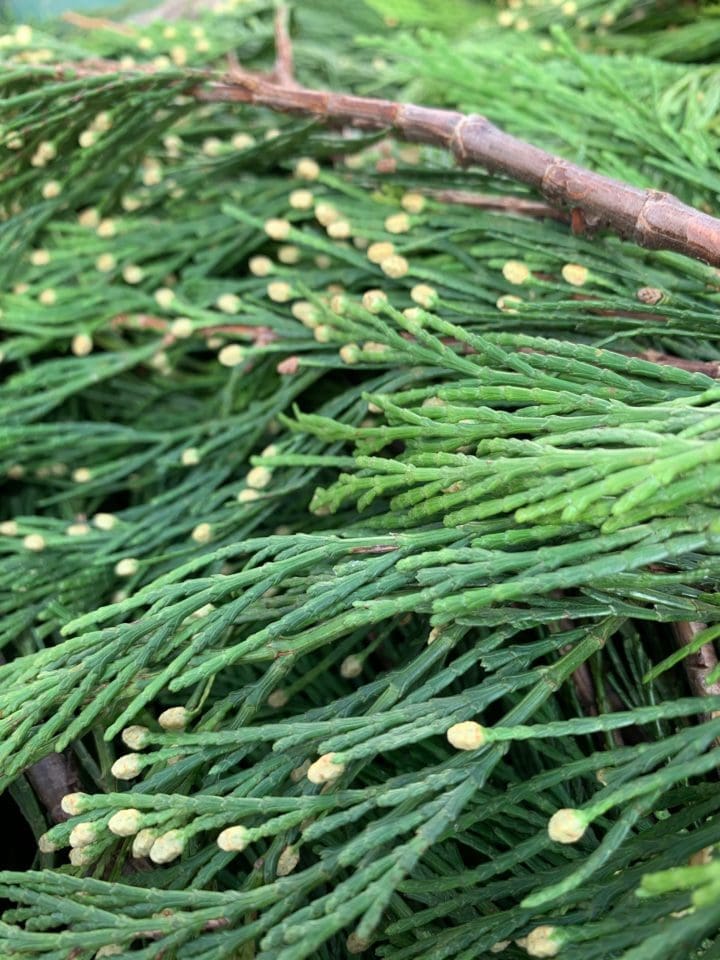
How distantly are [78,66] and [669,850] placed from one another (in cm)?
129

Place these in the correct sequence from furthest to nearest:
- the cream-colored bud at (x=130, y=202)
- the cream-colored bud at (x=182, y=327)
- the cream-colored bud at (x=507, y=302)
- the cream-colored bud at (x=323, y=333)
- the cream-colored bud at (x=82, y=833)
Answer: the cream-colored bud at (x=130, y=202), the cream-colored bud at (x=182, y=327), the cream-colored bud at (x=323, y=333), the cream-colored bud at (x=507, y=302), the cream-colored bud at (x=82, y=833)

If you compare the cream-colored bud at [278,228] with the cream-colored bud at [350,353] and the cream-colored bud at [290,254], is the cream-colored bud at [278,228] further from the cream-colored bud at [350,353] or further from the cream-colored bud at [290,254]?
the cream-colored bud at [350,353]

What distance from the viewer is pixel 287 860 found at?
790 millimetres

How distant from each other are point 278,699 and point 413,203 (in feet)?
2.32

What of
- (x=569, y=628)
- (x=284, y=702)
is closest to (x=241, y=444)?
(x=284, y=702)

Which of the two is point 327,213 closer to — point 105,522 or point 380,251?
point 380,251

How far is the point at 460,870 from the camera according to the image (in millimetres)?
846

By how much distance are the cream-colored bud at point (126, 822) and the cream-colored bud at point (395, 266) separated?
0.72m

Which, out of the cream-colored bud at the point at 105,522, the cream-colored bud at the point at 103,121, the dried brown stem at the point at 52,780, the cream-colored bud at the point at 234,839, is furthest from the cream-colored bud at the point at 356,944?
the cream-colored bud at the point at 103,121

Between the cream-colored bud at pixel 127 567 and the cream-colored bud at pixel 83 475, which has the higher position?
the cream-colored bud at pixel 83 475

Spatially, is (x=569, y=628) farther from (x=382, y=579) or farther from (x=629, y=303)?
(x=629, y=303)

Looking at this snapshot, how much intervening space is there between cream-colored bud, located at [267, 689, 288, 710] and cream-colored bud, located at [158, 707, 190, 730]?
157 millimetres

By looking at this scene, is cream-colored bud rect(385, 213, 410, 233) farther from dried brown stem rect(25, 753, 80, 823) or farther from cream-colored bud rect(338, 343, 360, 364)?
dried brown stem rect(25, 753, 80, 823)

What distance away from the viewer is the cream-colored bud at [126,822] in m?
0.76
